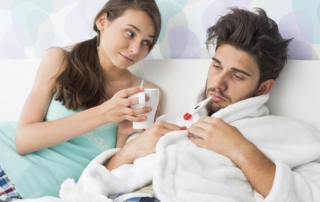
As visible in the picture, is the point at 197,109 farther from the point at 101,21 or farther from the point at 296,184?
the point at 101,21

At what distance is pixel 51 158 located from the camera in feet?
4.81

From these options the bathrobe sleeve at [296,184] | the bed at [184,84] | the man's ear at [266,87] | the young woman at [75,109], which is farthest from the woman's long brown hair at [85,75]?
the bathrobe sleeve at [296,184]

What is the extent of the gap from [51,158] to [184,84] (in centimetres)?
61

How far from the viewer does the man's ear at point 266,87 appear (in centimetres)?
139

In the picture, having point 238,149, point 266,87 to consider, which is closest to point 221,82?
point 266,87

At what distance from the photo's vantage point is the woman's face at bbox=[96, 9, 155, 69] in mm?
1496

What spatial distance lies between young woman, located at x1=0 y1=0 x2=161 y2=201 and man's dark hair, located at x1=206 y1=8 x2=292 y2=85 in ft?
1.03

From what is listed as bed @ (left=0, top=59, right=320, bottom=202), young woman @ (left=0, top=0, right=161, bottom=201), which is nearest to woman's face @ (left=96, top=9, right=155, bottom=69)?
young woman @ (left=0, top=0, right=161, bottom=201)

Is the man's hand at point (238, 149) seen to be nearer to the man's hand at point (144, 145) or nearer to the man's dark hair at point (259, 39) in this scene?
the man's hand at point (144, 145)

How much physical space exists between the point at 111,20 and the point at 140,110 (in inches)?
18.7

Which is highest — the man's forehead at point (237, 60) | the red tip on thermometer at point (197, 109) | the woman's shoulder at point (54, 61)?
the woman's shoulder at point (54, 61)

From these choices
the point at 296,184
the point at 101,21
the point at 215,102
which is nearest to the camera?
the point at 296,184

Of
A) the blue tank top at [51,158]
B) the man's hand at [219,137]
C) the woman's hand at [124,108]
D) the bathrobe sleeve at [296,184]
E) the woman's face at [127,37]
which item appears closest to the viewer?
the bathrobe sleeve at [296,184]

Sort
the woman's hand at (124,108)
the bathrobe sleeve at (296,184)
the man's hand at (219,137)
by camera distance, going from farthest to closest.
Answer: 1. the woman's hand at (124,108)
2. the man's hand at (219,137)
3. the bathrobe sleeve at (296,184)
